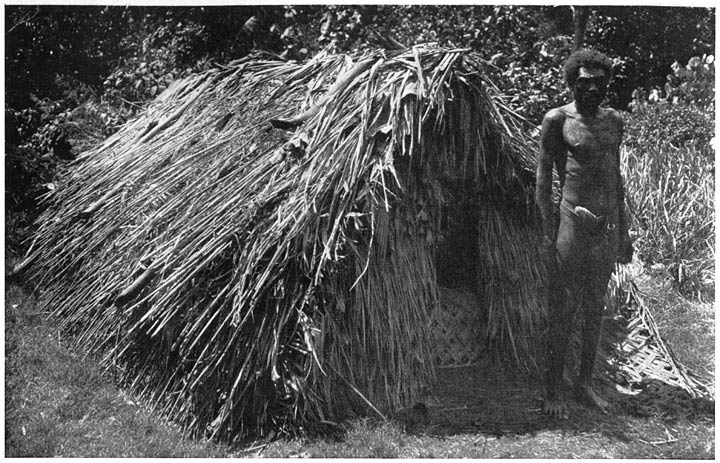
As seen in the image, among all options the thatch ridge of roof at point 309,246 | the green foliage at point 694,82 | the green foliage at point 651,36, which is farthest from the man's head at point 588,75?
the green foliage at point 694,82

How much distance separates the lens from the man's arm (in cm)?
454

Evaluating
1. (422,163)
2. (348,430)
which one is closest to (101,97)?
(422,163)

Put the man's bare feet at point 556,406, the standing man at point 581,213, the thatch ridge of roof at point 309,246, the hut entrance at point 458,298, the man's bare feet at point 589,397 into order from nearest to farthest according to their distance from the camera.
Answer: the thatch ridge of roof at point 309,246 < the standing man at point 581,213 < the man's bare feet at point 556,406 < the man's bare feet at point 589,397 < the hut entrance at point 458,298

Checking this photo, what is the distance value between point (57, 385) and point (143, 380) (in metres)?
0.58

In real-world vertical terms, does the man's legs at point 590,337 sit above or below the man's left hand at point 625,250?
below

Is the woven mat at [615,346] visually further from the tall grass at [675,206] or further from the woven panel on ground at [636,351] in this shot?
the tall grass at [675,206]

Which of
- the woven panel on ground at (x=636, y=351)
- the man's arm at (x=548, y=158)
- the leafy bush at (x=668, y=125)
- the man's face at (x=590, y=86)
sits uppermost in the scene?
the man's face at (x=590, y=86)

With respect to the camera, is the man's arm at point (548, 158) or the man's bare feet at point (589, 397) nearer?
the man's arm at point (548, 158)

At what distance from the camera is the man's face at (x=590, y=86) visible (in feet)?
14.5

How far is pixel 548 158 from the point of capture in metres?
4.59

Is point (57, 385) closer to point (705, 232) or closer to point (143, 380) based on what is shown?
point (143, 380)

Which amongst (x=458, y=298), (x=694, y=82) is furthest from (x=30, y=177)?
(x=694, y=82)

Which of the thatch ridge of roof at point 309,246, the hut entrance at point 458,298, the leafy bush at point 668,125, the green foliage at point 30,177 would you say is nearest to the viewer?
the thatch ridge of roof at point 309,246

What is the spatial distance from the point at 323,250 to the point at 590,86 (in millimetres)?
1656
